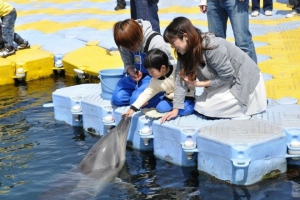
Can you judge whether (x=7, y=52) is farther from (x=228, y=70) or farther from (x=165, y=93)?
(x=228, y=70)

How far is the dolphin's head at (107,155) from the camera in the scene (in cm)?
547

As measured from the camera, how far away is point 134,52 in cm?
599

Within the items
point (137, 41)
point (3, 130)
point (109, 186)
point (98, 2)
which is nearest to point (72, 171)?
point (109, 186)

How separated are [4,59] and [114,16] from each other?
422cm

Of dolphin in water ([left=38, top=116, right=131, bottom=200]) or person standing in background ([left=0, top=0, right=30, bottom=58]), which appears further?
person standing in background ([left=0, top=0, right=30, bottom=58])

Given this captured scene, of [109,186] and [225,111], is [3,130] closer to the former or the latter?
[109,186]

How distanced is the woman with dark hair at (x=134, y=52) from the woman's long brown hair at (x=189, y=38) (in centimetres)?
46

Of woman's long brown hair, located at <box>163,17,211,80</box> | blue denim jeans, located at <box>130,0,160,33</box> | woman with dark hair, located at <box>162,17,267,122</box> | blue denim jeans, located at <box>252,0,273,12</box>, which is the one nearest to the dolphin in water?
woman with dark hair, located at <box>162,17,267,122</box>

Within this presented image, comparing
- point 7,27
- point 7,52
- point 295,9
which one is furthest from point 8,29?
point 295,9

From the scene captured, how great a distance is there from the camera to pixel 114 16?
13195 mm

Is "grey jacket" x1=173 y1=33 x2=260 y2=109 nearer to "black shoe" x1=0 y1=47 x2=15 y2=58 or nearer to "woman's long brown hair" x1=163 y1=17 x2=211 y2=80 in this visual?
"woman's long brown hair" x1=163 y1=17 x2=211 y2=80

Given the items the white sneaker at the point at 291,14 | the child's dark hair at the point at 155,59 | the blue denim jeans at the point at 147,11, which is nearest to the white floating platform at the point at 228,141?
the child's dark hair at the point at 155,59

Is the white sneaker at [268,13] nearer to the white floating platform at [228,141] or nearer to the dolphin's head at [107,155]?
the white floating platform at [228,141]

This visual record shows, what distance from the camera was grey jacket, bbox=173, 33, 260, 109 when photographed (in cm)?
530
